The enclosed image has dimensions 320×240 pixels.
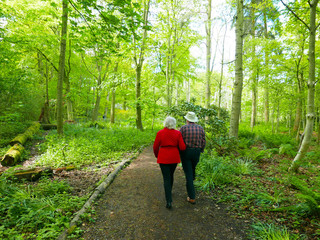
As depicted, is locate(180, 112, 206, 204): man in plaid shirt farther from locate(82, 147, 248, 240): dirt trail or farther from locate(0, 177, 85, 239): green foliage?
locate(0, 177, 85, 239): green foliage

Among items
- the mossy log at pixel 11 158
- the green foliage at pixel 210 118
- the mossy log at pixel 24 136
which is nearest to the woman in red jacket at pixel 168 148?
the green foliage at pixel 210 118

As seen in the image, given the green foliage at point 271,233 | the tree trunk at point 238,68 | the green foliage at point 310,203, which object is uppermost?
the tree trunk at point 238,68

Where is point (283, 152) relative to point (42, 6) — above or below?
below

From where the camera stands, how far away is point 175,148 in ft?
11.9

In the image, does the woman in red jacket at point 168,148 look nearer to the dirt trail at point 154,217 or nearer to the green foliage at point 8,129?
the dirt trail at point 154,217

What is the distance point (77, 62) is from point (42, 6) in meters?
7.24

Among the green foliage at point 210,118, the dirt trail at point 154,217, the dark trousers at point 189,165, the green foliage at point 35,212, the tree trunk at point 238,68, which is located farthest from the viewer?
the green foliage at point 210,118

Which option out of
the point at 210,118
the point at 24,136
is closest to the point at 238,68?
the point at 210,118

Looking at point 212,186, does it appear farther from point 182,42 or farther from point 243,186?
point 182,42

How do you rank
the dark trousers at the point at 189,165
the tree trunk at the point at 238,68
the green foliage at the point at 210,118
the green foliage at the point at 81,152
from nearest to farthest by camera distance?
the dark trousers at the point at 189,165 → the green foliage at the point at 81,152 → the tree trunk at the point at 238,68 → the green foliage at the point at 210,118

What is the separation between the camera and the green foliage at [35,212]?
2.59 meters

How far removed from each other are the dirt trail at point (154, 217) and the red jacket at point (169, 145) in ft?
3.61

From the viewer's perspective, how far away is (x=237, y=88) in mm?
7160

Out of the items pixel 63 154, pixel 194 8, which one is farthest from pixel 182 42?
pixel 63 154
